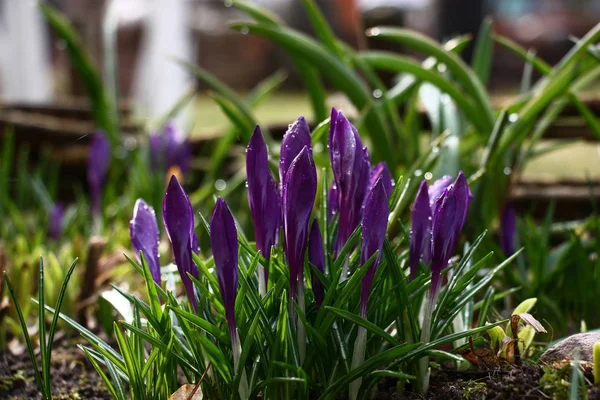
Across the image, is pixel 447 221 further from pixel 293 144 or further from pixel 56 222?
pixel 56 222

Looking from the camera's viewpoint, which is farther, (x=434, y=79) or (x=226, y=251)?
(x=434, y=79)

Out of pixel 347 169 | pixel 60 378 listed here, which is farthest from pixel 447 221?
pixel 60 378

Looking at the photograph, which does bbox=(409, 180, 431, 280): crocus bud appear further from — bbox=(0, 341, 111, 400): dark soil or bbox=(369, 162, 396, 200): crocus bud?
Result: bbox=(0, 341, 111, 400): dark soil

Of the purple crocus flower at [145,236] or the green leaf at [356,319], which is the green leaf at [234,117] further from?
the green leaf at [356,319]

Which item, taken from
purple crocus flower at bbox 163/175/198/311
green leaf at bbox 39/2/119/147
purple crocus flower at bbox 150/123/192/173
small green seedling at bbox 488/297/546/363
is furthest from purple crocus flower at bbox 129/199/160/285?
green leaf at bbox 39/2/119/147

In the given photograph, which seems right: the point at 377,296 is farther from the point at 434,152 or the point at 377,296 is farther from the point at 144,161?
the point at 144,161

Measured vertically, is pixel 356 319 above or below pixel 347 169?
below

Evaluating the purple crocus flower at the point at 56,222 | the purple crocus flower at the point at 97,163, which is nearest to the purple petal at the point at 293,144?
the purple crocus flower at the point at 97,163
